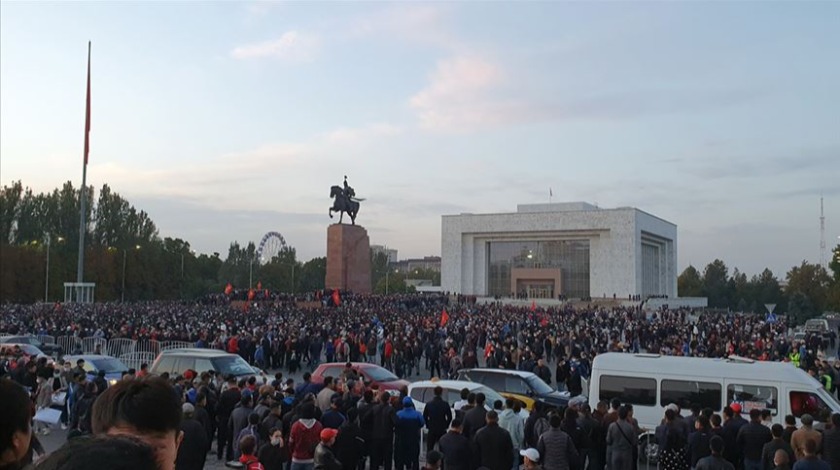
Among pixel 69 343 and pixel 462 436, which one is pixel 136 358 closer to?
pixel 69 343

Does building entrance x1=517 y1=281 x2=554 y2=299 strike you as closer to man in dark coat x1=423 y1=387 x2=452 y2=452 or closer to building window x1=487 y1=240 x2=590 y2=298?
building window x1=487 y1=240 x2=590 y2=298

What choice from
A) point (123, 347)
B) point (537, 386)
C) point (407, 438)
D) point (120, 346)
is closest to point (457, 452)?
point (407, 438)

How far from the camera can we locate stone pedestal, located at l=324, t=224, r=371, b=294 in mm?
50531

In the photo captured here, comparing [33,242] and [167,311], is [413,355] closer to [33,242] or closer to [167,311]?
[167,311]

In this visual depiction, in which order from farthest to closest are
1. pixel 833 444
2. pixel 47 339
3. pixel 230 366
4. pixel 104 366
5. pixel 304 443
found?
pixel 47 339, pixel 104 366, pixel 230 366, pixel 833 444, pixel 304 443

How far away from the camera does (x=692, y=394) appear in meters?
11.9

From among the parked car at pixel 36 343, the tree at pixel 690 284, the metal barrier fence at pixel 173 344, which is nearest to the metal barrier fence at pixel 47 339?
the parked car at pixel 36 343

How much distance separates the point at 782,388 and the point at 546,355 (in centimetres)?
1593

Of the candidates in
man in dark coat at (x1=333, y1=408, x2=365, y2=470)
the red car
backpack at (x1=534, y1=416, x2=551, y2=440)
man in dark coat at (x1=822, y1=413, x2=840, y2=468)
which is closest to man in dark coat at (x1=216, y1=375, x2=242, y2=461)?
man in dark coat at (x1=333, y1=408, x2=365, y2=470)

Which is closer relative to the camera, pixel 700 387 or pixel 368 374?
pixel 700 387

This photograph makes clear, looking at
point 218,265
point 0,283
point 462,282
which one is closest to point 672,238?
point 462,282

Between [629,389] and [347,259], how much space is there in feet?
130

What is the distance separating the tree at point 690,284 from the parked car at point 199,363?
9350 centimetres

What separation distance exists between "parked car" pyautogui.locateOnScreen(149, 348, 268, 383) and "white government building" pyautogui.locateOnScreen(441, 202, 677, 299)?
64893 mm
